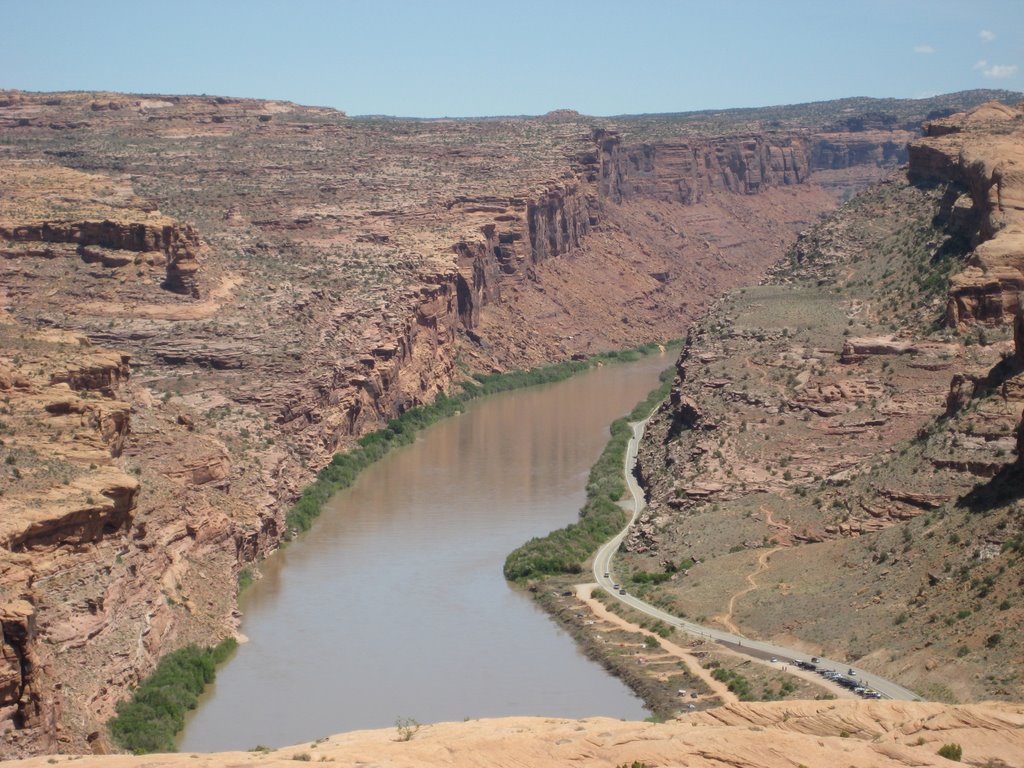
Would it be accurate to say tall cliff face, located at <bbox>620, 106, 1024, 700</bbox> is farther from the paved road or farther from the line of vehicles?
the line of vehicles

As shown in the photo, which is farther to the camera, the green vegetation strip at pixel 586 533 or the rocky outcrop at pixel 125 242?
the rocky outcrop at pixel 125 242

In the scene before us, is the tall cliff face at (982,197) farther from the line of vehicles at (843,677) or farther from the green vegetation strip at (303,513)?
the line of vehicles at (843,677)

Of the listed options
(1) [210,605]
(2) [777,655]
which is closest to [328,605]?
(1) [210,605]

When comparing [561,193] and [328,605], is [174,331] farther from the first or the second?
[561,193]

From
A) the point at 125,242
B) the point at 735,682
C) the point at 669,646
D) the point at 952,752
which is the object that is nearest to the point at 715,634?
the point at 669,646

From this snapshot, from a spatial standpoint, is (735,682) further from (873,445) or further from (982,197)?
(982,197)

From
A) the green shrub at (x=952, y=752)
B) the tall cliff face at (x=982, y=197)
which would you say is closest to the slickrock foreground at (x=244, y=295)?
the green shrub at (x=952, y=752)
